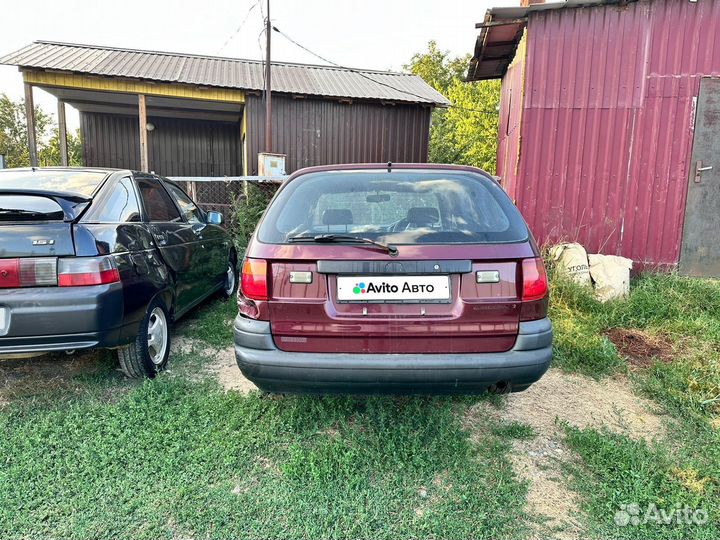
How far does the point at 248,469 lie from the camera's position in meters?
2.26

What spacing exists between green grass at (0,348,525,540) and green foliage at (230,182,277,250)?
529 centimetres

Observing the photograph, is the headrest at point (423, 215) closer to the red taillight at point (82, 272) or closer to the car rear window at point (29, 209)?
the red taillight at point (82, 272)

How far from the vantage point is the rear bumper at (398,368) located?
6.72 feet

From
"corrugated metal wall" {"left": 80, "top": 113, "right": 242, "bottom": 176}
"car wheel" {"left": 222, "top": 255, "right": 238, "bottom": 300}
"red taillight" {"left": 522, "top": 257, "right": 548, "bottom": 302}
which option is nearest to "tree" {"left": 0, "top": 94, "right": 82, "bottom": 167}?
"corrugated metal wall" {"left": 80, "top": 113, "right": 242, "bottom": 176}

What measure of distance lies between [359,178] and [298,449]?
1.47 metres

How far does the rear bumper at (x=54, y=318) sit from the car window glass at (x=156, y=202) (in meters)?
1.13

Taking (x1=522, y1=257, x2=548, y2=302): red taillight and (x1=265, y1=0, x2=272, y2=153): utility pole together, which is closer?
(x1=522, y1=257, x2=548, y2=302): red taillight

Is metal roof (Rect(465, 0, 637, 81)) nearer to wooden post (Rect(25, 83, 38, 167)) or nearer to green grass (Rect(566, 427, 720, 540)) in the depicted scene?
green grass (Rect(566, 427, 720, 540))

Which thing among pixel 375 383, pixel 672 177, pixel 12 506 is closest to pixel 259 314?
pixel 375 383

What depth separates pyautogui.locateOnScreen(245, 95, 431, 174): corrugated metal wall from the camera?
1085 cm

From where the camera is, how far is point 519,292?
6.89ft

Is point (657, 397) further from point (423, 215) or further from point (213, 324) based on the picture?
point (213, 324)

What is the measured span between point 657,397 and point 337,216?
2.58m

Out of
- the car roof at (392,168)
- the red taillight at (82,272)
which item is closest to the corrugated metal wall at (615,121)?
the car roof at (392,168)
